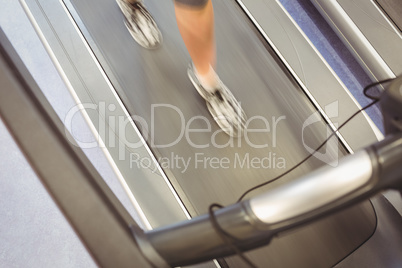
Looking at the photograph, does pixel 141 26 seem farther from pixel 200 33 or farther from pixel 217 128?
pixel 217 128

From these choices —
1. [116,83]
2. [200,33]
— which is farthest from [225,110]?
[116,83]

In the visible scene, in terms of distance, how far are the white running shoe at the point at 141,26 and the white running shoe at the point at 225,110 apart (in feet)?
0.78

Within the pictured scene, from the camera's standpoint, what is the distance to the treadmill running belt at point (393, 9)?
165 centimetres

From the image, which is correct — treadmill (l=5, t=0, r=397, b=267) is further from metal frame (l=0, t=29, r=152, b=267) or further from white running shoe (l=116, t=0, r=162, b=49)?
metal frame (l=0, t=29, r=152, b=267)

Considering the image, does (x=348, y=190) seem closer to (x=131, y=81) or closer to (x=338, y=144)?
(x=338, y=144)

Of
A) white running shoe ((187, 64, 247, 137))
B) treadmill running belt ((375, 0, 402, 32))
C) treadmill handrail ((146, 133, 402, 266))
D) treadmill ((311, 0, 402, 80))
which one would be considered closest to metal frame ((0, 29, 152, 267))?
treadmill handrail ((146, 133, 402, 266))

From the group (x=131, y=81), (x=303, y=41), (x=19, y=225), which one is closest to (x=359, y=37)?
(x=303, y=41)

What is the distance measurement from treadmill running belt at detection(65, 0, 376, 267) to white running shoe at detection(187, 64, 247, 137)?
3 centimetres

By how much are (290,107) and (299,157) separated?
0.18 meters

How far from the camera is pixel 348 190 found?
2.05ft

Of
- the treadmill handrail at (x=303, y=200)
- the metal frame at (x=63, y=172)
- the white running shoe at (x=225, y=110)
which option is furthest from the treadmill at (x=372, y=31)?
the metal frame at (x=63, y=172)

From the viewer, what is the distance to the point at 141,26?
1573 millimetres

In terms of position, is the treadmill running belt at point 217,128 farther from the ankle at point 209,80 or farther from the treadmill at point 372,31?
the treadmill at point 372,31

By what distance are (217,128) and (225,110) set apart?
63mm
